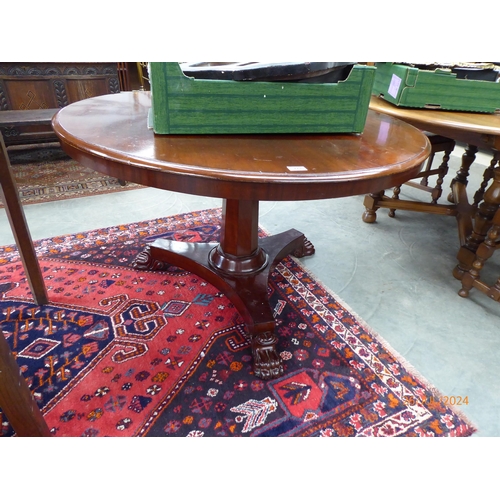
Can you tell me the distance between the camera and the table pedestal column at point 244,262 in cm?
118

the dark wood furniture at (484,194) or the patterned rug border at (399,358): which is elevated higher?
the dark wood furniture at (484,194)

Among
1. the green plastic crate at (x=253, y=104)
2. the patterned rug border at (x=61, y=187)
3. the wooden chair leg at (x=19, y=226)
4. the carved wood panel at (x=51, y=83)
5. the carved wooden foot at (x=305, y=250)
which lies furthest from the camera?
the carved wood panel at (x=51, y=83)

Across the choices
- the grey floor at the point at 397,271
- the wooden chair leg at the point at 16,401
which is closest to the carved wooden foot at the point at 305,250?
the grey floor at the point at 397,271

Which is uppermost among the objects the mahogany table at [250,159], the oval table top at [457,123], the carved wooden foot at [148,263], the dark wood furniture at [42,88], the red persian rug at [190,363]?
the mahogany table at [250,159]

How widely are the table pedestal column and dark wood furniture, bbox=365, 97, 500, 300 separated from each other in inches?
27.2

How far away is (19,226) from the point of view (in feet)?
3.95

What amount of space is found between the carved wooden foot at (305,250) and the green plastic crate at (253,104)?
2.93ft

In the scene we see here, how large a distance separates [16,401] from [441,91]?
1.74 meters

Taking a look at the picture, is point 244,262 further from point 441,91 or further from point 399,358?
point 441,91

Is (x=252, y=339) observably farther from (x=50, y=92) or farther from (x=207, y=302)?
(x=50, y=92)

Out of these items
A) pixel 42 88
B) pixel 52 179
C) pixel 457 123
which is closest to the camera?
pixel 457 123

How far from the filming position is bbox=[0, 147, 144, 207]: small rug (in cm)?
234

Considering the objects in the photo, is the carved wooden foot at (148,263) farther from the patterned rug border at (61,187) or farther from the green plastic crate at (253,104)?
the patterned rug border at (61,187)

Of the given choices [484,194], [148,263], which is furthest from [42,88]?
[484,194]
